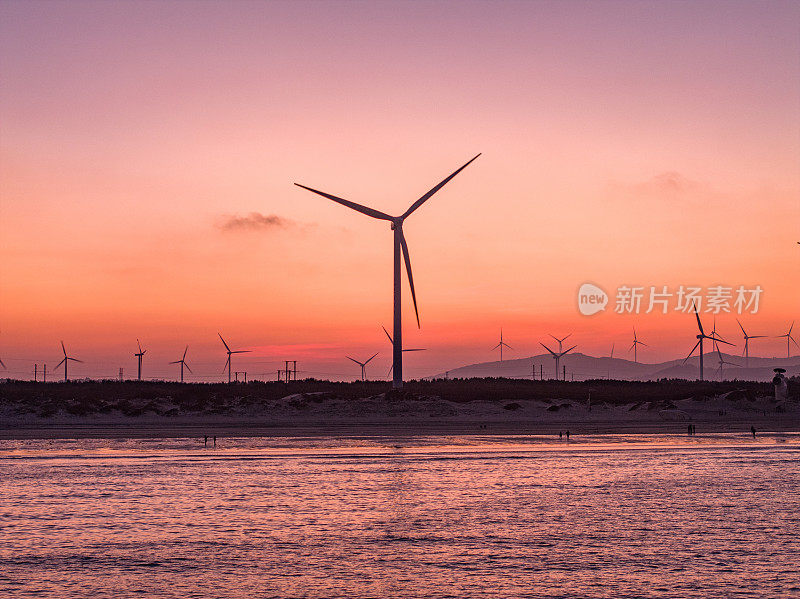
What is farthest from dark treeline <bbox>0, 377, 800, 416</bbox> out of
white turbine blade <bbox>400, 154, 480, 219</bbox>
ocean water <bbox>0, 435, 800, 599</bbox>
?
ocean water <bbox>0, 435, 800, 599</bbox>

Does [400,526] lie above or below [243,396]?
below

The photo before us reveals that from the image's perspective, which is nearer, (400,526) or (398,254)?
(400,526)

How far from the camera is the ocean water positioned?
1580 cm

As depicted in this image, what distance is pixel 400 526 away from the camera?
21.5 meters

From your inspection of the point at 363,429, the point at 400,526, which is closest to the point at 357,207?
the point at 363,429

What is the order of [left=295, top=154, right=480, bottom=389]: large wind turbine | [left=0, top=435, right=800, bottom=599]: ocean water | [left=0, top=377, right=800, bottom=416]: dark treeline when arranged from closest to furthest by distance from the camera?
[left=0, top=435, right=800, bottom=599]: ocean water, [left=0, top=377, right=800, bottom=416]: dark treeline, [left=295, top=154, right=480, bottom=389]: large wind turbine

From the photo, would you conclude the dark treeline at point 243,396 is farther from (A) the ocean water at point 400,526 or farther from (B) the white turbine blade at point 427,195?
Answer: (A) the ocean water at point 400,526

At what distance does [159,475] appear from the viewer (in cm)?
3234

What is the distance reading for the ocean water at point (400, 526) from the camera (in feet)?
51.9

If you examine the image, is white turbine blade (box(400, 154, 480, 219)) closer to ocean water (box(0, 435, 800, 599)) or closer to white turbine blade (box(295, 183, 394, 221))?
white turbine blade (box(295, 183, 394, 221))

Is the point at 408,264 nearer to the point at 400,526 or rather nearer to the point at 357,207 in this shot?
the point at 357,207

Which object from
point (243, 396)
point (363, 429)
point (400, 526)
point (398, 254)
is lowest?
point (400, 526)

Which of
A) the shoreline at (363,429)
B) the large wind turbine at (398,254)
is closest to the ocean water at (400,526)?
the shoreline at (363,429)

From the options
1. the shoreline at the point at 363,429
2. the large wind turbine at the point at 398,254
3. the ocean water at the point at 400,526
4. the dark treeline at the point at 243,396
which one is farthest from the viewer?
the large wind turbine at the point at 398,254
